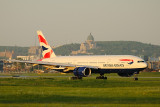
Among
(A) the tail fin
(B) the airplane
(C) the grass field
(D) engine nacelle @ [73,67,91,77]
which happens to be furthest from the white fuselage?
(C) the grass field

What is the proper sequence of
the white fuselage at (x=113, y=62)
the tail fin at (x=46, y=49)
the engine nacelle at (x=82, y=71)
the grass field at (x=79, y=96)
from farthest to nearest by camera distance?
the tail fin at (x=46, y=49) → the engine nacelle at (x=82, y=71) → the white fuselage at (x=113, y=62) → the grass field at (x=79, y=96)

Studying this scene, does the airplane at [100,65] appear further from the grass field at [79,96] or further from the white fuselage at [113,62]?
the grass field at [79,96]

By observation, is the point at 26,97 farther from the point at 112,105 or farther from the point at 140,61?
the point at 140,61

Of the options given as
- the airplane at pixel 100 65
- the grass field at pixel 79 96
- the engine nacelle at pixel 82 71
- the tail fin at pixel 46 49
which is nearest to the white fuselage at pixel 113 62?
the airplane at pixel 100 65

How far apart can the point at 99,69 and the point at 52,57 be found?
15.9m

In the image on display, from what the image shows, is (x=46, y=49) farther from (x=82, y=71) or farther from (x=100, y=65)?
(x=82, y=71)

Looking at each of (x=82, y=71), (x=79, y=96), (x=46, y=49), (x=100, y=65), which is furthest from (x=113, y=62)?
(x=79, y=96)

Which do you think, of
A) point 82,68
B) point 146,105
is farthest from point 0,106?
point 82,68

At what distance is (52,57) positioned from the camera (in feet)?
316

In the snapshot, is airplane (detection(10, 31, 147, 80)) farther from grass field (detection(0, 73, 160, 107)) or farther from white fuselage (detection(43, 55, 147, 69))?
grass field (detection(0, 73, 160, 107))

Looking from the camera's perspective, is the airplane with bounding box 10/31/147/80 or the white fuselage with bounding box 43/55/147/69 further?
the airplane with bounding box 10/31/147/80

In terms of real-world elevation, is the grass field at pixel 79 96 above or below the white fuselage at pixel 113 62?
below

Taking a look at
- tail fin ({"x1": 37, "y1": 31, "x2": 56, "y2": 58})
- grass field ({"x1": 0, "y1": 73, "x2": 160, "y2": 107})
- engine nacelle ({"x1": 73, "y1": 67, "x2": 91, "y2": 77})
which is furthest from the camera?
tail fin ({"x1": 37, "y1": 31, "x2": 56, "y2": 58})

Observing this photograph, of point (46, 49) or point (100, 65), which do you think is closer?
point (100, 65)
